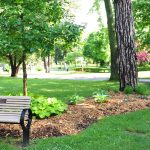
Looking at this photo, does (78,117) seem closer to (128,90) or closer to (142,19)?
(128,90)

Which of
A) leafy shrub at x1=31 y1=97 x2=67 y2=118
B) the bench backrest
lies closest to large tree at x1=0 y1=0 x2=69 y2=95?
leafy shrub at x1=31 y1=97 x2=67 y2=118

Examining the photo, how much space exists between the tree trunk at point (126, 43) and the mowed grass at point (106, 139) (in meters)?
5.34

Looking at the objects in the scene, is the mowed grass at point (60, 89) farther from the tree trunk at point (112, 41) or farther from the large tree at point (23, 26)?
the large tree at point (23, 26)

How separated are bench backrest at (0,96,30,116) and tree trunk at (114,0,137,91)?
287 inches

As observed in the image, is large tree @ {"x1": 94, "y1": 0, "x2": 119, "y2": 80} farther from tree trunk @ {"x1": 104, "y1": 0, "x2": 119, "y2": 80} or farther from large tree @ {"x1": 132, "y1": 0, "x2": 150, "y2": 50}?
large tree @ {"x1": 132, "y1": 0, "x2": 150, "y2": 50}

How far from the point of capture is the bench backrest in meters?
8.25

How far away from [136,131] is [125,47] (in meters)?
6.60

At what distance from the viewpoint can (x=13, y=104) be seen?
835 cm

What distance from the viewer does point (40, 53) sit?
11.1 m

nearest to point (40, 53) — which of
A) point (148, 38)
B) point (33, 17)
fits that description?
point (33, 17)

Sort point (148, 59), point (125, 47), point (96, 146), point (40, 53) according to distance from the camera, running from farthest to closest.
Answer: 1. point (148, 59)
2. point (125, 47)
3. point (40, 53)
4. point (96, 146)

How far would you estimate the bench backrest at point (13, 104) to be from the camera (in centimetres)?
825

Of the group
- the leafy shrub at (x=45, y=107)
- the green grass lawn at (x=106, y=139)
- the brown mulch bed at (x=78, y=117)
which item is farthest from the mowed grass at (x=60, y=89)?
the green grass lawn at (x=106, y=139)

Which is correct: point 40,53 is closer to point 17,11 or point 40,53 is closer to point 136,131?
point 17,11
